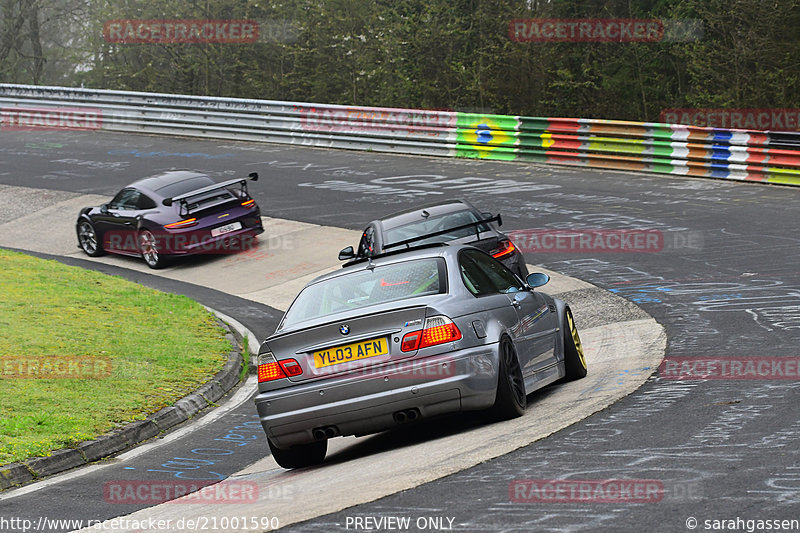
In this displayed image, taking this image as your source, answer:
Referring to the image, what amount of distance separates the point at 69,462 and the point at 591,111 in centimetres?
2576

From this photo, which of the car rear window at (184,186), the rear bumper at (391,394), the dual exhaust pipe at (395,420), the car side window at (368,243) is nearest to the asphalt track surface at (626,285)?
the rear bumper at (391,394)

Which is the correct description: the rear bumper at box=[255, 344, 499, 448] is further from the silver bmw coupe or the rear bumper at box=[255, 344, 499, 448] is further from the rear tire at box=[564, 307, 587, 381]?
the rear tire at box=[564, 307, 587, 381]

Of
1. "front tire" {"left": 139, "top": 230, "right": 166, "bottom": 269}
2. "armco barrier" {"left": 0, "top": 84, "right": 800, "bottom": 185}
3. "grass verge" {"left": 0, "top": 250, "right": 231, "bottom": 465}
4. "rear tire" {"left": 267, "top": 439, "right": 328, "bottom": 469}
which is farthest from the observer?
"armco barrier" {"left": 0, "top": 84, "right": 800, "bottom": 185}

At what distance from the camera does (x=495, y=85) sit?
1345 inches

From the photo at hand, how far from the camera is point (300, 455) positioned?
27.7 ft

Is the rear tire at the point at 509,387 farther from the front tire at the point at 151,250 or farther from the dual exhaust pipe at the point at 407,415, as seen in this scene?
the front tire at the point at 151,250

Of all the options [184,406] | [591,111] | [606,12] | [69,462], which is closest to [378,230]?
[184,406]

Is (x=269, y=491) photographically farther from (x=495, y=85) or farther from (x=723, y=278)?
(x=495, y=85)

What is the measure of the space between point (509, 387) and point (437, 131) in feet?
68.0

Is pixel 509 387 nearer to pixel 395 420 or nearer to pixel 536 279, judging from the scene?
pixel 395 420

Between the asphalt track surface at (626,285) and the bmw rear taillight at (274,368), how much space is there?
5.68 feet

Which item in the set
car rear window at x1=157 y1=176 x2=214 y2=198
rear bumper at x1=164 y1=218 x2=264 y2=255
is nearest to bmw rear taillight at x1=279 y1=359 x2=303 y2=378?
rear bumper at x1=164 y1=218 x2=264 y2=255

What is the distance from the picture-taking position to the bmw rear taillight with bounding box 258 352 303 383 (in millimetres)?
8094

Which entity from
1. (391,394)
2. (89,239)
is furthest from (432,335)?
(89,239)
